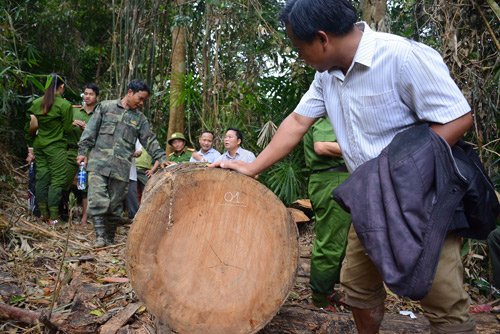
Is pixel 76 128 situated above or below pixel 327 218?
above

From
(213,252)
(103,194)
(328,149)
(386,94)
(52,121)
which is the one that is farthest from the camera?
(52,121)

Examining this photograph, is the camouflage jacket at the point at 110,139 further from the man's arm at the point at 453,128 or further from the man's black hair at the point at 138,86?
the man's arm at the point at 453,128

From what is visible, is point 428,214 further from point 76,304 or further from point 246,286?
point 76,304

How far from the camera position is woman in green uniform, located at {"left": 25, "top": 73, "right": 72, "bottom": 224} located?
5695 mm

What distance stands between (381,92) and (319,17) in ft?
1.30

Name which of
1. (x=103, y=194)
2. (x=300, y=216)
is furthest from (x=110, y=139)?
(x=300, y=216)

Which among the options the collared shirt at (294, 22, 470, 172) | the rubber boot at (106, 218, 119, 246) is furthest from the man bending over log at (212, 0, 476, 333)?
the rubber boot at (106, 218, 119, 246)

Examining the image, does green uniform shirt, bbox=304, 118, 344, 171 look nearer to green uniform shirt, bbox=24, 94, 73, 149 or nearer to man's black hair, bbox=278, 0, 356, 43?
man's black hair, bbox=278, 0, 356, 43

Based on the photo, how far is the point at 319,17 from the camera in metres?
1.77

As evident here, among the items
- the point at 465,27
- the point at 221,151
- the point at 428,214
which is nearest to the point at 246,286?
the point at 428,214

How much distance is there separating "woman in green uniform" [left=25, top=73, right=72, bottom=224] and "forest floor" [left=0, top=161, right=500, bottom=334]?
1.74 feet

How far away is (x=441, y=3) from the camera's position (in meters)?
3.66

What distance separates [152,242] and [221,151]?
4.62 metres

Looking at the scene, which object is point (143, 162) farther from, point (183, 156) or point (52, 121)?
point (52, 121)
